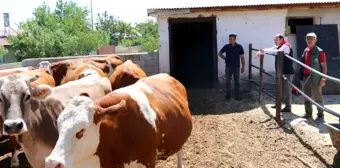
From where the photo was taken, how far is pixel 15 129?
4.27 m

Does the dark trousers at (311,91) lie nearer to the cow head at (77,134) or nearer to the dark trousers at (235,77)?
the dark trousers at (235,77)

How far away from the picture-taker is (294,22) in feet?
40.5

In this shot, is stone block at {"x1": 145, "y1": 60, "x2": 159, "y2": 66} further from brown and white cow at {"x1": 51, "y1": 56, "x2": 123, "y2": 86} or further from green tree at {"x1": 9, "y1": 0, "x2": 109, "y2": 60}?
green tree at {"x1": 9, "y1": 0, "x2": 109, "y2": 60}

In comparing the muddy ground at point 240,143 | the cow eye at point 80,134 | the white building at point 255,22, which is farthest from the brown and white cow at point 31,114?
the white building at point 255,22

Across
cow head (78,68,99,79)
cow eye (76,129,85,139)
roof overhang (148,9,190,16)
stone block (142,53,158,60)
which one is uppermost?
roof overhang (148,9,190,16)

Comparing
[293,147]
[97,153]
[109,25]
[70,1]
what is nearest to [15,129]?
[97,153]

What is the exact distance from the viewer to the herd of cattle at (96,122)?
123 inches

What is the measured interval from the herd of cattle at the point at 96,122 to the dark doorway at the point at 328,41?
6.61m

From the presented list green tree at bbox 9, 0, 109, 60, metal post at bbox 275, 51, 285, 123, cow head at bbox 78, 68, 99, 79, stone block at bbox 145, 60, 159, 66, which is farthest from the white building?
green tree at bbox 9, 0, 109, 60

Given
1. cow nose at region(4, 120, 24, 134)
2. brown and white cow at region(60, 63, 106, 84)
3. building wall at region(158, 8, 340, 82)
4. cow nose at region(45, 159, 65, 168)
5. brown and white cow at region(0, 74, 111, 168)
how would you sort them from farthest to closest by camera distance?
building wall at region(158, 8, 340, 82) → brown and white cow at region(60, 63, 106, 84) → brown and white cow at region(0, 74, 111, 168) → cow nose at region(4, 120, 24, 134) → cow nose at region(45, 159, 65, 168)

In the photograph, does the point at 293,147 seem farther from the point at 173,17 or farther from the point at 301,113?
the point at 173,17

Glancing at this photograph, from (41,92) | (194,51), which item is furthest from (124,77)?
(194,51)

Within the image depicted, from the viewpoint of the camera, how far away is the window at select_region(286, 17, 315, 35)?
11352mm

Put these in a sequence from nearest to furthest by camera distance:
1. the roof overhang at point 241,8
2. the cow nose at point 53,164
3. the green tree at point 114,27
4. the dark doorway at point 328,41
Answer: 1. the cow nose at point 53,164
2. the dark doorway at point 328,41
3. the roof overhang at point 241,8
4. the green tree at point 114,27
